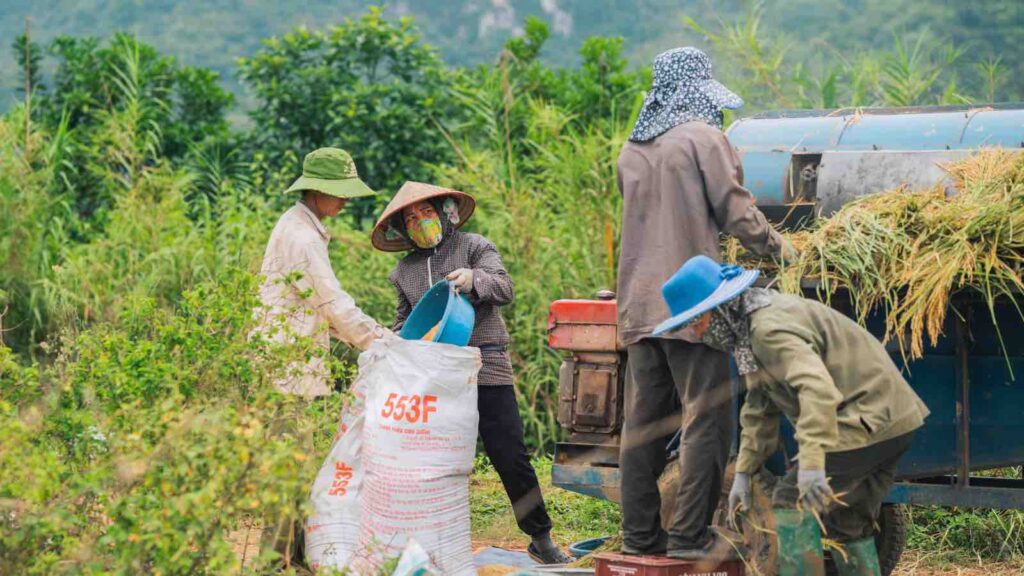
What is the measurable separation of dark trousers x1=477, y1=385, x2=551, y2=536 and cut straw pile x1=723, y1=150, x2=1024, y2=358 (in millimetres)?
1251

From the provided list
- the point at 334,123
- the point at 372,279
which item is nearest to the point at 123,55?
the point at 334,123

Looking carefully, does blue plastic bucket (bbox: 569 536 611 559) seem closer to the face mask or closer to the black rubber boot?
the black rubber boot

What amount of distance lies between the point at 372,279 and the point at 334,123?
2.59 metres

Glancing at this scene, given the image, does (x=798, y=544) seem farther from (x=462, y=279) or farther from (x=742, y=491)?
(x=462, y=279)

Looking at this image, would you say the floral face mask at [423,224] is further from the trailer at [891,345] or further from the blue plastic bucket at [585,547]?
the blue plastic bucket at [585,547]

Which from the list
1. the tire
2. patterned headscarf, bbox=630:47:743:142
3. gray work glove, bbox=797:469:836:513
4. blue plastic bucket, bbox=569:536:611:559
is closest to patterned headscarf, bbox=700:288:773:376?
gray work glove, bbox=797:469:836:513

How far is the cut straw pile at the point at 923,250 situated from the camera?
14.8ft

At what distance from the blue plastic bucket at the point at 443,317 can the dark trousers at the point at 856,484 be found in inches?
56.4

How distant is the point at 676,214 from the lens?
191 inches

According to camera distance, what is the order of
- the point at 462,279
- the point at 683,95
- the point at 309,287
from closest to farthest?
1. the point at 683,95
2. the point at 462,279
3. the point at 309,287

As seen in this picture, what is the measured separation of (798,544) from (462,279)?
5.65ft

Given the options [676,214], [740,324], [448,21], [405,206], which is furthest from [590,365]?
[448,21]

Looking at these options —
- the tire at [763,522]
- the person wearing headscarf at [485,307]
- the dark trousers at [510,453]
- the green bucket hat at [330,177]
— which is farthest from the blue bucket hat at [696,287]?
the green bucket hat at [330,177]

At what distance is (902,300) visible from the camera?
470cm
